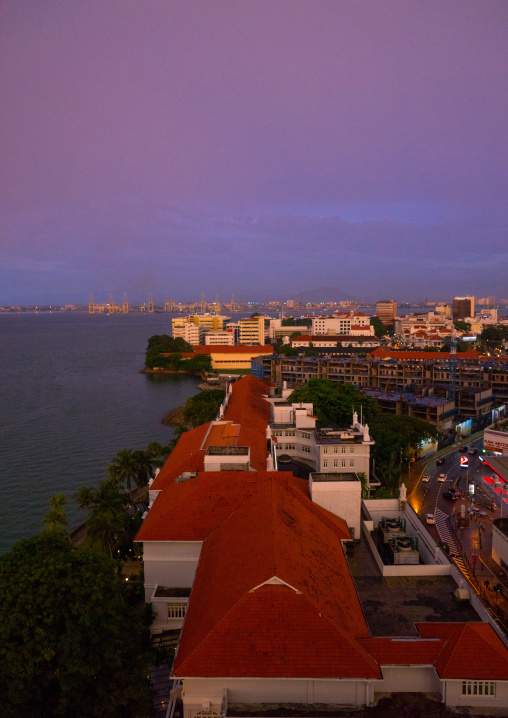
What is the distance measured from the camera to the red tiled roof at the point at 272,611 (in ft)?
22.9

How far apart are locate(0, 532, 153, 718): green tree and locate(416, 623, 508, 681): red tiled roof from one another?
4314 mm

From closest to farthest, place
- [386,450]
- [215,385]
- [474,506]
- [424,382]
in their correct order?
1. [474,506]
2. [386,450]
3. [424,382]
4. [215,385]

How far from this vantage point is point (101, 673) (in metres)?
7.62

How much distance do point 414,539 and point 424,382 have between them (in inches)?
1138

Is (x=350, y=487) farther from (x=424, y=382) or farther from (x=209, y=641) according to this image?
(x=424, y=382)

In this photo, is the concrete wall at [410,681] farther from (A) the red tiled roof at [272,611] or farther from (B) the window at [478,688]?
(A) the red tiled roof at [272,611]

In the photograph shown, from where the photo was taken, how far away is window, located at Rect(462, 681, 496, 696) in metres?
7.16

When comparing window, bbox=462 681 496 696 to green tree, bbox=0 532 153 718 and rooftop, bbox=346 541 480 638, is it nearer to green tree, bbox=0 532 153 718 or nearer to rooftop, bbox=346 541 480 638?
rooftop, bbox=346 541 480 638

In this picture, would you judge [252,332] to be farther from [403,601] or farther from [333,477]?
[403,601]

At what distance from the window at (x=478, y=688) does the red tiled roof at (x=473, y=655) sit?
183mm

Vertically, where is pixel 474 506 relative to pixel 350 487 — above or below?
below

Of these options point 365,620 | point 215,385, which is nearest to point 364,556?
point 365,620

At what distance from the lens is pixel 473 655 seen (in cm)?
727

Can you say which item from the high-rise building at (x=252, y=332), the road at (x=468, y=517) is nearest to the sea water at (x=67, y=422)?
the road at (x=468, y=517)
